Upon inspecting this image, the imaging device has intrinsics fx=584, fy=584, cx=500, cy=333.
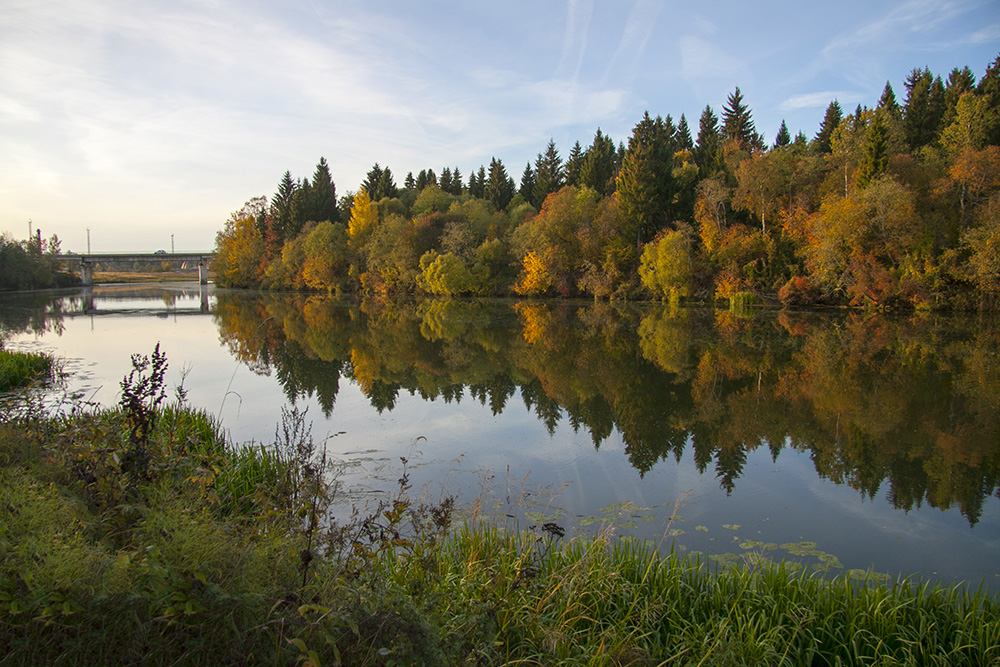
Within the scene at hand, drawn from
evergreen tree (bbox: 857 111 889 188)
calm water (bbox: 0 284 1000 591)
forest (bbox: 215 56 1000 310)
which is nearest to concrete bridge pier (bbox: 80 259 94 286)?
forest (bbox: 215 56 1000 310)

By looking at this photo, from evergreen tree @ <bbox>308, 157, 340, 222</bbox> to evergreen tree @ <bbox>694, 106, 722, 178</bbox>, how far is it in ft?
155

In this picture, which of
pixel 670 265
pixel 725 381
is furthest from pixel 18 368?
pixel 670 265

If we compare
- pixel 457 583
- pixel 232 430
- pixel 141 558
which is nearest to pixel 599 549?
pixel 457 583

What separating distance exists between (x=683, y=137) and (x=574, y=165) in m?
13.4

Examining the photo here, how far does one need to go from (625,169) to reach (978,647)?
4714cm

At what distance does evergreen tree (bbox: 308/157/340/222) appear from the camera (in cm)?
7788

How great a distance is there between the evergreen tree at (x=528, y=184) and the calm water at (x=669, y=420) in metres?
50.9

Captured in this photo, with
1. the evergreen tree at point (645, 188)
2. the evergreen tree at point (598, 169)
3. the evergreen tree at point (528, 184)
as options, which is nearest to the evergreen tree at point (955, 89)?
the evergreen tree at point (645, 188)

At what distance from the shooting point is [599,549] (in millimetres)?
5008

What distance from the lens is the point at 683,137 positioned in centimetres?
7044

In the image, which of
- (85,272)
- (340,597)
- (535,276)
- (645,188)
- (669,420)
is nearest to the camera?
(340,597)

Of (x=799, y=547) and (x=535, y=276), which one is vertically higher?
(x=535, y=276)

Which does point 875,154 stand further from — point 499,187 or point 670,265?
point 499,187

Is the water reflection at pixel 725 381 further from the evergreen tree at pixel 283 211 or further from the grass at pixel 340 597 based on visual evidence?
the evergreen tree at pixel 283 211
